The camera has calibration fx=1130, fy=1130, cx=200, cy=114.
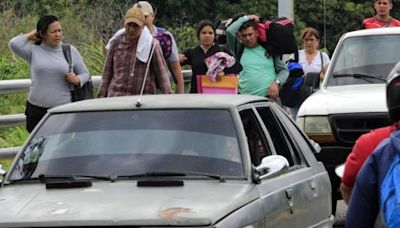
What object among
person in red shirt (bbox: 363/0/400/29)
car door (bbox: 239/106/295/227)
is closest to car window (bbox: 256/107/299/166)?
car door (bbox: 239/106/295/227)

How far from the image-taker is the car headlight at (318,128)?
34.3ft

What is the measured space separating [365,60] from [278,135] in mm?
4341

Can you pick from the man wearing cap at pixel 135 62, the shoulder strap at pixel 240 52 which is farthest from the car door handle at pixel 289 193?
the shoulder strap at pixel 240 52

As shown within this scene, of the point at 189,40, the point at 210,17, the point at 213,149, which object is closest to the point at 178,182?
the point at 213,149

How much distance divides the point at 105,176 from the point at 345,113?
14.2 feet

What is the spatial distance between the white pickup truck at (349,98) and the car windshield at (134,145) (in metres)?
3.53

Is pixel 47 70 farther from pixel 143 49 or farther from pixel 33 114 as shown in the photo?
pixel 143 49

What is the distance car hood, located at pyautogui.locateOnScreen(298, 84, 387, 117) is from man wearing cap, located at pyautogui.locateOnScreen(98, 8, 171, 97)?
1470 millimetres

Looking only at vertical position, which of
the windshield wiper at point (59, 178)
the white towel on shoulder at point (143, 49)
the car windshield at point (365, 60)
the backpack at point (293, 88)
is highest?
the white towel on shoulder at point (143, 49)

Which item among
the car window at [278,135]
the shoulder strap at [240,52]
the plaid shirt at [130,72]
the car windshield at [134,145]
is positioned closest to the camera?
the car windshield at [134,145]

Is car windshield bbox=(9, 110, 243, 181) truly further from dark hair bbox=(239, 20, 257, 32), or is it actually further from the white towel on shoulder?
dark hair bbox=(239, 20, 257, 32)

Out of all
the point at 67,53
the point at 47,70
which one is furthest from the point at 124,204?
the point at 67,53

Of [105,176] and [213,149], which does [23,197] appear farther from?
[213,149]

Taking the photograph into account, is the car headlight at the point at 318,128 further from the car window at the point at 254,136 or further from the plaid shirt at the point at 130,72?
the car window at the point at 254,136
